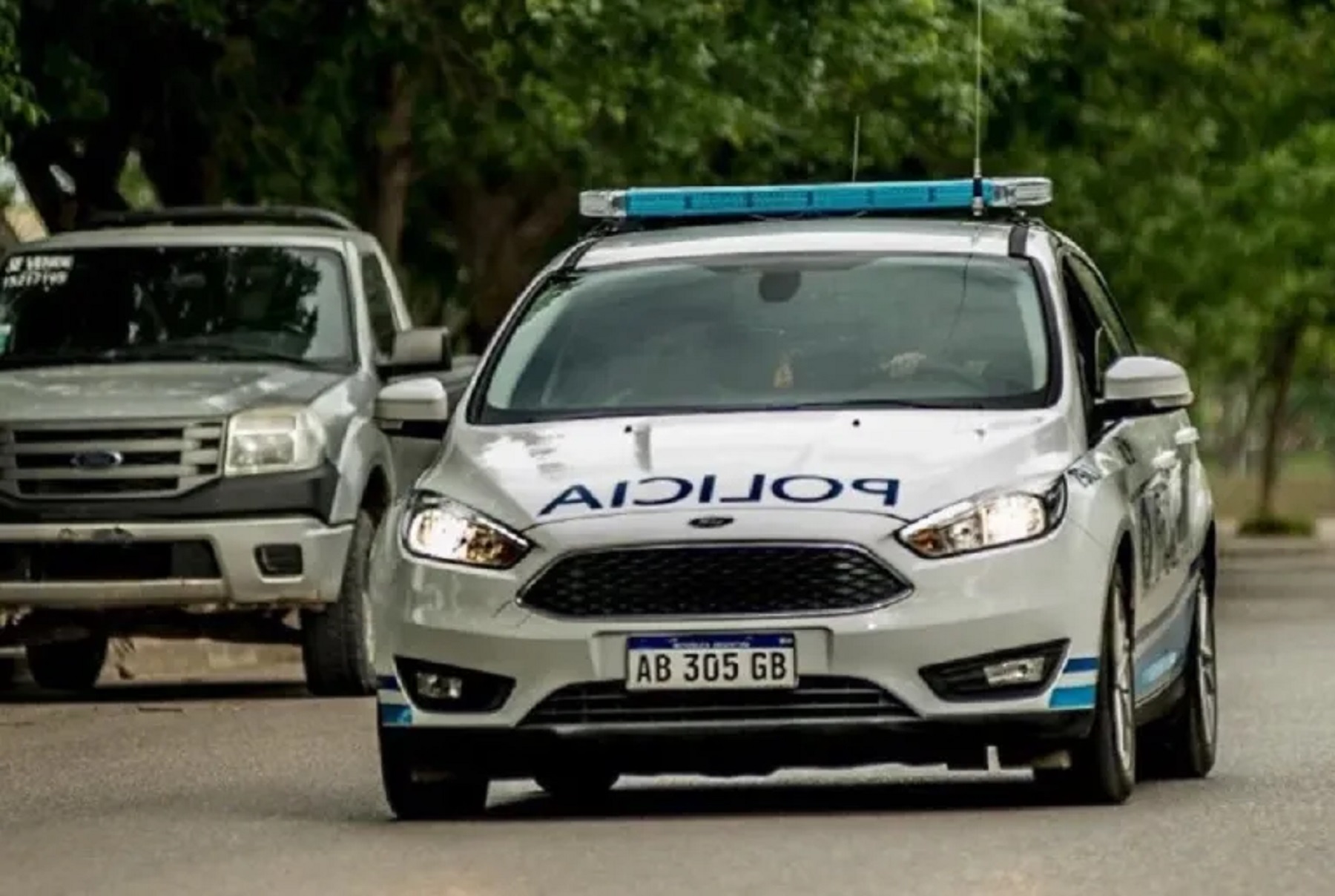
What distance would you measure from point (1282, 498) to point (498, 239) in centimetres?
6789

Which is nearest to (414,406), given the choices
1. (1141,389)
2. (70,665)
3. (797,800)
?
(797,800)

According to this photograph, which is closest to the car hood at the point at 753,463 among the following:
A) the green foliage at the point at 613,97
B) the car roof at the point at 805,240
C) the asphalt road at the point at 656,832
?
the asphalt road at the point at 656,832

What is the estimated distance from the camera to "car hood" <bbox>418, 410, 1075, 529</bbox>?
1177 cm

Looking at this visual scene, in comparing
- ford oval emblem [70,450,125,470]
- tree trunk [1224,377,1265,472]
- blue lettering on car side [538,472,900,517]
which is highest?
blue lettering on car side [538,472,900,517]

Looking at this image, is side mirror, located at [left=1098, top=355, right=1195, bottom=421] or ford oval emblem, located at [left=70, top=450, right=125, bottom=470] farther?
ford oval emblem, located at [left=70, top=450, right=125, bottom=470]

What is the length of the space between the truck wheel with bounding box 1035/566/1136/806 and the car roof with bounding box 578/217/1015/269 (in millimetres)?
1387

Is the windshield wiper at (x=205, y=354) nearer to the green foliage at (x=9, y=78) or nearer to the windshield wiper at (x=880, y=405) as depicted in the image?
the green foliage at (x=9, y=78)

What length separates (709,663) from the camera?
1168cm

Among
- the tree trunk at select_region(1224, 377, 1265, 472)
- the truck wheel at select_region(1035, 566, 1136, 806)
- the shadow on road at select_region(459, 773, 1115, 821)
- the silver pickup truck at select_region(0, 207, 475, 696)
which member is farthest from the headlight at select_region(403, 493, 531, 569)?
the tree trunk at select_region(1224, 377, 1265, 472)

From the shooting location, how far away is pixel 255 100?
3048 centimetres

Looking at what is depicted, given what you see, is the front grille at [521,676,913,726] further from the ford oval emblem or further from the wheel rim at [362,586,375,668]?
the wheel rim at [362,586,375,668]

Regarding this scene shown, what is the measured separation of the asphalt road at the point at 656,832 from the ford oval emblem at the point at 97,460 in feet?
9.85

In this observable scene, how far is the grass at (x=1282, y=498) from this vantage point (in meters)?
67.3

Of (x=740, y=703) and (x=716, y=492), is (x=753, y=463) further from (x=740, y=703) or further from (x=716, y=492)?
(x=740, y=703)
